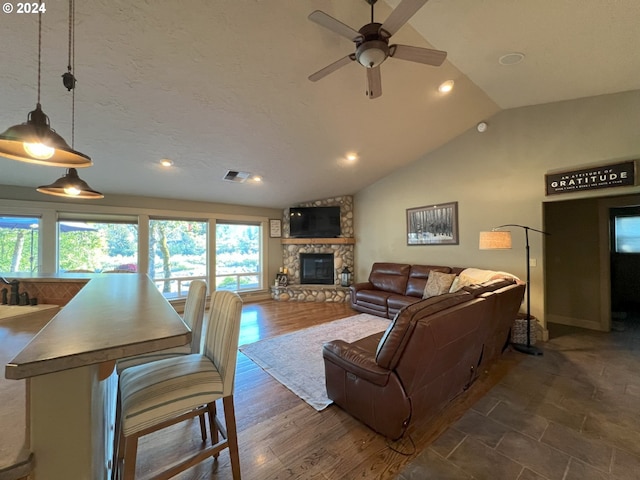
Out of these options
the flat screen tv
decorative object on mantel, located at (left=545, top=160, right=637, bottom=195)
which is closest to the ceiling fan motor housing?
decorative object on mantel, located at (left=545, top=160, right=637, bottom=195)

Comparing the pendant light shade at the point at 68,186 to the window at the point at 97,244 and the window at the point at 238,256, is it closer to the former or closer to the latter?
the window at the point at 97,244

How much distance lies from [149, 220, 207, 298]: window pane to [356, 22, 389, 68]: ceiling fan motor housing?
4.93 meters

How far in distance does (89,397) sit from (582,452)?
9.14 feet

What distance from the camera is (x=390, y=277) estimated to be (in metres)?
5.14

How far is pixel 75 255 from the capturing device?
14.6 ft

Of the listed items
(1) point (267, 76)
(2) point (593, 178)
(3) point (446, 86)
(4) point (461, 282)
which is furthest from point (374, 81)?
(2) point (593, 178)

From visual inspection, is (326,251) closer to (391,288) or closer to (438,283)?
(391,288)

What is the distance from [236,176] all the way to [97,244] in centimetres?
280

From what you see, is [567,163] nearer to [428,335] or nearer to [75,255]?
[428,335]

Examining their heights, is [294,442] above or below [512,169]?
below

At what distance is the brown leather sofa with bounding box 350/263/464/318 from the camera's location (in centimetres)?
453

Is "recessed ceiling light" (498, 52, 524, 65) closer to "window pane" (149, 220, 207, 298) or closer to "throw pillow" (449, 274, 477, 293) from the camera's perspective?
"throw pillow" (449, 274, 477, 293)

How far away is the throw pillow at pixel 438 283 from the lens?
12.9 ft

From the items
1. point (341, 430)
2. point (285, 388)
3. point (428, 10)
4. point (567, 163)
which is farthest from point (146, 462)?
point (567, 163)
